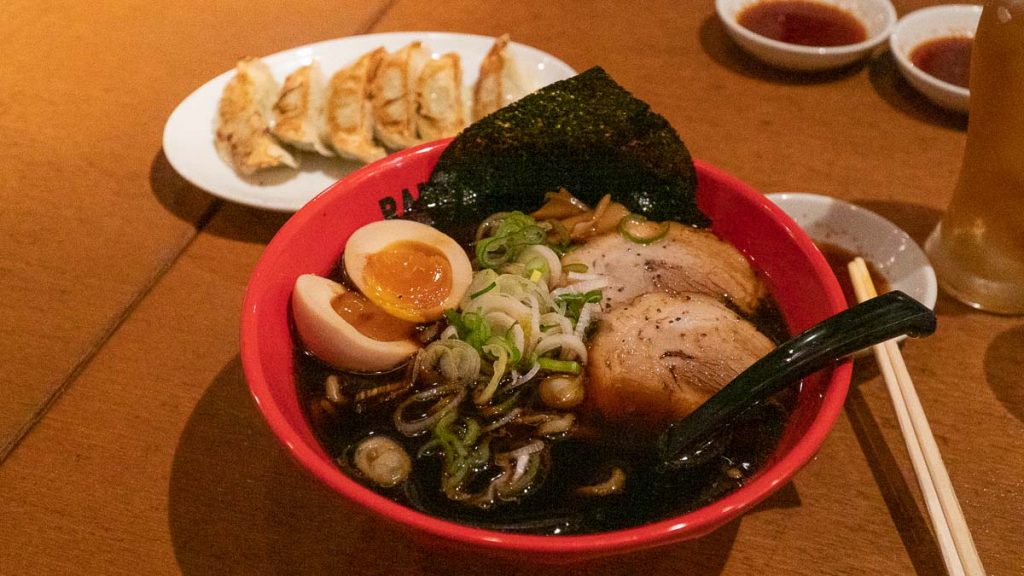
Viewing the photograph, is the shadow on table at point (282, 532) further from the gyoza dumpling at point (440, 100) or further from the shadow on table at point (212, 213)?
the gyoza dumpling at point (440, 100)

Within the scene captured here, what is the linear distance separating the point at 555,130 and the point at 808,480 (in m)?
0.78

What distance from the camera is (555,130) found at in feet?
4.53

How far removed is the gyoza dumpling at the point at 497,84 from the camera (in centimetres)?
202

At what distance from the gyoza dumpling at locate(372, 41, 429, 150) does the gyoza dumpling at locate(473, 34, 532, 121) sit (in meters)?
0.18

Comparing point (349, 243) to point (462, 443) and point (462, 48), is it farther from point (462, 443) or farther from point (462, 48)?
point (462, 48)

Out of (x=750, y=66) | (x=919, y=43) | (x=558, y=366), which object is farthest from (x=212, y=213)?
(x=919, y=43)

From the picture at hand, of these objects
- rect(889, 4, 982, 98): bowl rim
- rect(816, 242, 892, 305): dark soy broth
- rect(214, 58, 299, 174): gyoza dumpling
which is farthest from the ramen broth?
rect(889, 4, 982, 98): bowl rim

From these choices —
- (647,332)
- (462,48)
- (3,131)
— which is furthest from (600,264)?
(3,131)

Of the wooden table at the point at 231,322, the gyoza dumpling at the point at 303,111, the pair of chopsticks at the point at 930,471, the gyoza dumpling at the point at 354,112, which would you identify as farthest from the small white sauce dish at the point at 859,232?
the gyoza dumpling at the point at 303,111

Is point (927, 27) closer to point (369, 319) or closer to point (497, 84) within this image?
point (497, 84)

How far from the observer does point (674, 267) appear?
1.34 meters

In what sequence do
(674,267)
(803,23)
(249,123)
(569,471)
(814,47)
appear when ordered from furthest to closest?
(803,23), (814,47), (249,123), (674,267), (569,471)

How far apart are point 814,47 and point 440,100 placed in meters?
1.16

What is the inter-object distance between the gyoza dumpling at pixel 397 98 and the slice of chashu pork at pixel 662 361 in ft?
3.21
